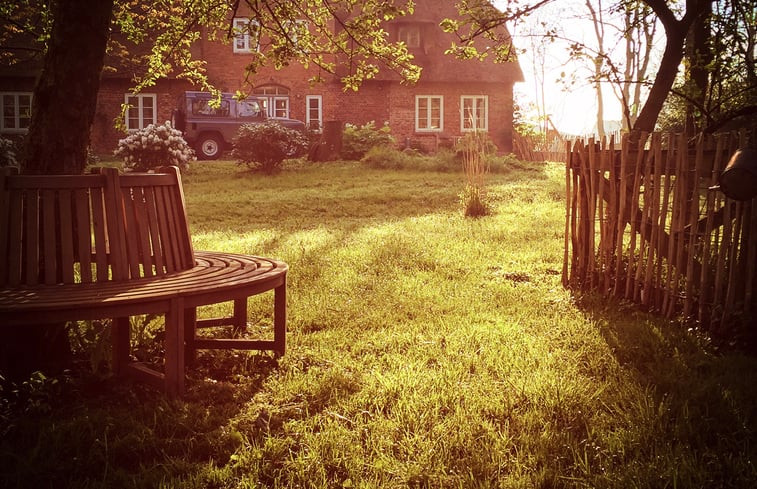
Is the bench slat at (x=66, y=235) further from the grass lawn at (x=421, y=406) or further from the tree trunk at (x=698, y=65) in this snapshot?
the tree trunk at (x=698, y=65)

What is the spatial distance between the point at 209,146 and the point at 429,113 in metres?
9.91

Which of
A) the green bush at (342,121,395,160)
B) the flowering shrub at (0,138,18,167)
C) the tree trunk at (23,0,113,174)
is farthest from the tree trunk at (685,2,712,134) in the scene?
the green bush at (342,121,395,160)

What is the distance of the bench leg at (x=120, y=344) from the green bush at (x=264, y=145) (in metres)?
13.6

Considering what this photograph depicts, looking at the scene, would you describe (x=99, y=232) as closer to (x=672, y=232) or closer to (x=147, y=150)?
(x=672, y=232)

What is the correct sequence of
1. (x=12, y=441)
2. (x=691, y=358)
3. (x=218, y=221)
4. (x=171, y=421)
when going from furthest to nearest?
(x=218, y=221), (x=691, y=358), (x=171, y=421), (x=12, y=441)

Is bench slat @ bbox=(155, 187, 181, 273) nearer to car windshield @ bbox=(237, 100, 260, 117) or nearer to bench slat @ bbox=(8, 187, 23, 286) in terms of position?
bench slat @ bbox=(8, 187, 23, 286)

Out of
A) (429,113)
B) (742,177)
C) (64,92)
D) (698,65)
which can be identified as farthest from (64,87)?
(429,113)

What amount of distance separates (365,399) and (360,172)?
46.7 ft

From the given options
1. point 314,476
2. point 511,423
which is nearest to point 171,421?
point 314,476

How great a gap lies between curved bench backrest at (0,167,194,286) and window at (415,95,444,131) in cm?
2476

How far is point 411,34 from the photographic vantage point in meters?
28.2

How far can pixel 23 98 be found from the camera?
86.0ft

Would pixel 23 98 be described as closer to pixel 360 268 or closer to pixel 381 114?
pixel 381 114

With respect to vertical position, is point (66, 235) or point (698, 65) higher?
point (698, 65)
